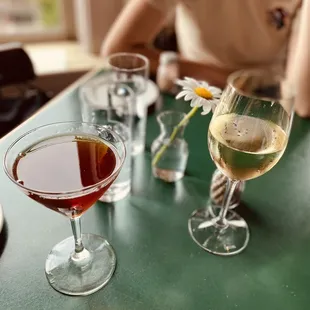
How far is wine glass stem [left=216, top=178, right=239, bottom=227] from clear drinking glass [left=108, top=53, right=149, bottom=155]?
0.79 ft

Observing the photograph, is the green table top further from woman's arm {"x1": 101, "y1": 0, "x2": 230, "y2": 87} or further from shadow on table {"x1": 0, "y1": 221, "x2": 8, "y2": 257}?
woman's arm {"x1": 101, "y1": 0, "x2": 230, "y2": 87}

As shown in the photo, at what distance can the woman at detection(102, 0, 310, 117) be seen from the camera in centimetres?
107

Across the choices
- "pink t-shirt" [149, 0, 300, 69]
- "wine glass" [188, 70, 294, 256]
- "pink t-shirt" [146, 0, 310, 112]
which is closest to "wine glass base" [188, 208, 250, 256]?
"wine glass" [188, 70, 294, 256]

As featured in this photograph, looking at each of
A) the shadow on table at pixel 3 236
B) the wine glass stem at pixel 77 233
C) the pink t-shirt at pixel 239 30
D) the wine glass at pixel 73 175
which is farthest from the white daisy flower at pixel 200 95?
the pink t-shirt at pixel 239 30

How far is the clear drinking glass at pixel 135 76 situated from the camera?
Result: 32.4 inches

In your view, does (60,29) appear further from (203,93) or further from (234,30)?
(203,93)

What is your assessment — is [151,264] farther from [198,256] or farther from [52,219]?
[52,219]

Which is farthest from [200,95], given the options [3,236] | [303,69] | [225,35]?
[225,35]

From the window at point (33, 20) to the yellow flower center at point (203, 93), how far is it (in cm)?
196

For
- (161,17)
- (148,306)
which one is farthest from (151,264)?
(161,17)

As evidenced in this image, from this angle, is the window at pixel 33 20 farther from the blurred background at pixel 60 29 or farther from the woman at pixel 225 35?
the woman at pixel 225 35

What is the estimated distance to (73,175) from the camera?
0.52 metres

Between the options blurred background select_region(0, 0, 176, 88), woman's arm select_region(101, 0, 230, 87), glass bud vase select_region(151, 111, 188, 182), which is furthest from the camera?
blurred background select_region(0, 0, 176, 88)

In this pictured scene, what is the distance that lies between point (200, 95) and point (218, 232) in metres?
0.25
